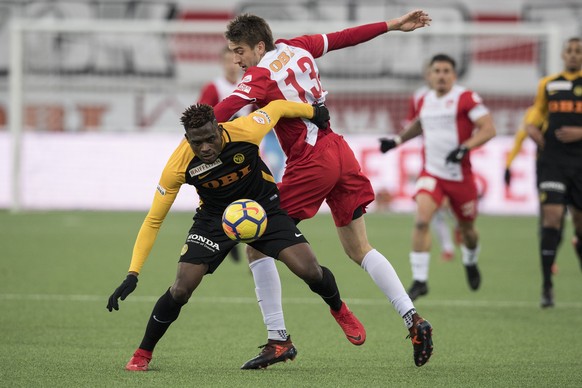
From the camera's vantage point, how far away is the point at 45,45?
81.2 ft

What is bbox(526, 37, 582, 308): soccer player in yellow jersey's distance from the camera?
9.67 meters

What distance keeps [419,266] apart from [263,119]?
3.93 metres

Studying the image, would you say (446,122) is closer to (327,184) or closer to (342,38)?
(342,38)

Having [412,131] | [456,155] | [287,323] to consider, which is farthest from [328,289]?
[412,131]

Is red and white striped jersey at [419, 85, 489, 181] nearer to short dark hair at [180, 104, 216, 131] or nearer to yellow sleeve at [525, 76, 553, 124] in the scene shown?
yellow sleeve at [525, 76, 553, 124]

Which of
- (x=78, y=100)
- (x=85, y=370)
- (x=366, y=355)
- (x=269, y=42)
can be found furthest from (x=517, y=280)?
(x=78, y=100)

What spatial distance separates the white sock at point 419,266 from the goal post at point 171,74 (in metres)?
9.42

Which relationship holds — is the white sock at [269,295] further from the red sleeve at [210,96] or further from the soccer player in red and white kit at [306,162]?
the red sleeve at [210,96]

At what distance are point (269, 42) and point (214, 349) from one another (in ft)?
6.86

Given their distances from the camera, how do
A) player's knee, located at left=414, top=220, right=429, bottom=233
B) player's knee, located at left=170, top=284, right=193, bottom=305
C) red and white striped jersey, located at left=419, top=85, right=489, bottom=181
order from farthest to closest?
red and white striped jersey, located at left=419, top=85, right=489, bottom=181 → player's knee, located at left=414, top=220, right=429, bottom=233 → player's knee, located at left=170, top=284, right=193, bottom=305

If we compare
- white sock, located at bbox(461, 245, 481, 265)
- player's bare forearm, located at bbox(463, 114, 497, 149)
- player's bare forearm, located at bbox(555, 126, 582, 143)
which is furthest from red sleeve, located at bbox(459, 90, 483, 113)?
white sock, located at bbox(461, 245, 481, 265)

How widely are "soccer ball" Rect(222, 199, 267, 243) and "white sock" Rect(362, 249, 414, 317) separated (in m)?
0.95

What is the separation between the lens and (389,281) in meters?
6.78

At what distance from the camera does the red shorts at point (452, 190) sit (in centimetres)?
1023
